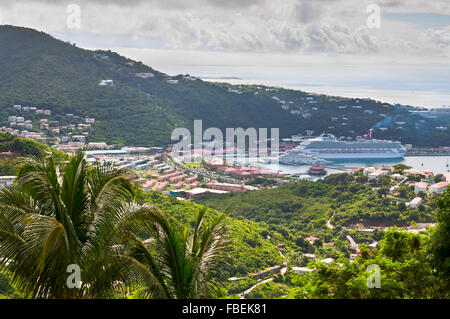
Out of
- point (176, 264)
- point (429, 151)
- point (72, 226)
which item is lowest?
point (429, 151)

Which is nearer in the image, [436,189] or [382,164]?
[436,189]

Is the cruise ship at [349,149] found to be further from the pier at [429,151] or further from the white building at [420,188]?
the white building at [420,188]

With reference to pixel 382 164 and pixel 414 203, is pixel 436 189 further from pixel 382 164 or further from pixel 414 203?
pixel 382 164

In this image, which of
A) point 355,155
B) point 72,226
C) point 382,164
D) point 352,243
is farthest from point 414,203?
point 355,155

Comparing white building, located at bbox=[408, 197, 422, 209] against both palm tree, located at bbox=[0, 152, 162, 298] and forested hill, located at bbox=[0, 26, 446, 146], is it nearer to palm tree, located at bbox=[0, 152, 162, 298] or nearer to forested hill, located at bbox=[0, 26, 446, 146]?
palm tree, located at bbox=[0, 152, 162, 298]

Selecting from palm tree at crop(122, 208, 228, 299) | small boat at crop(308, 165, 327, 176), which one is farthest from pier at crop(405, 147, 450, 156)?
palm tree at crop(122, 208, 228, 299)

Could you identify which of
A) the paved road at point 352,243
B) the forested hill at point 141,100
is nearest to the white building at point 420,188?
→ the paved road at point 352,243
